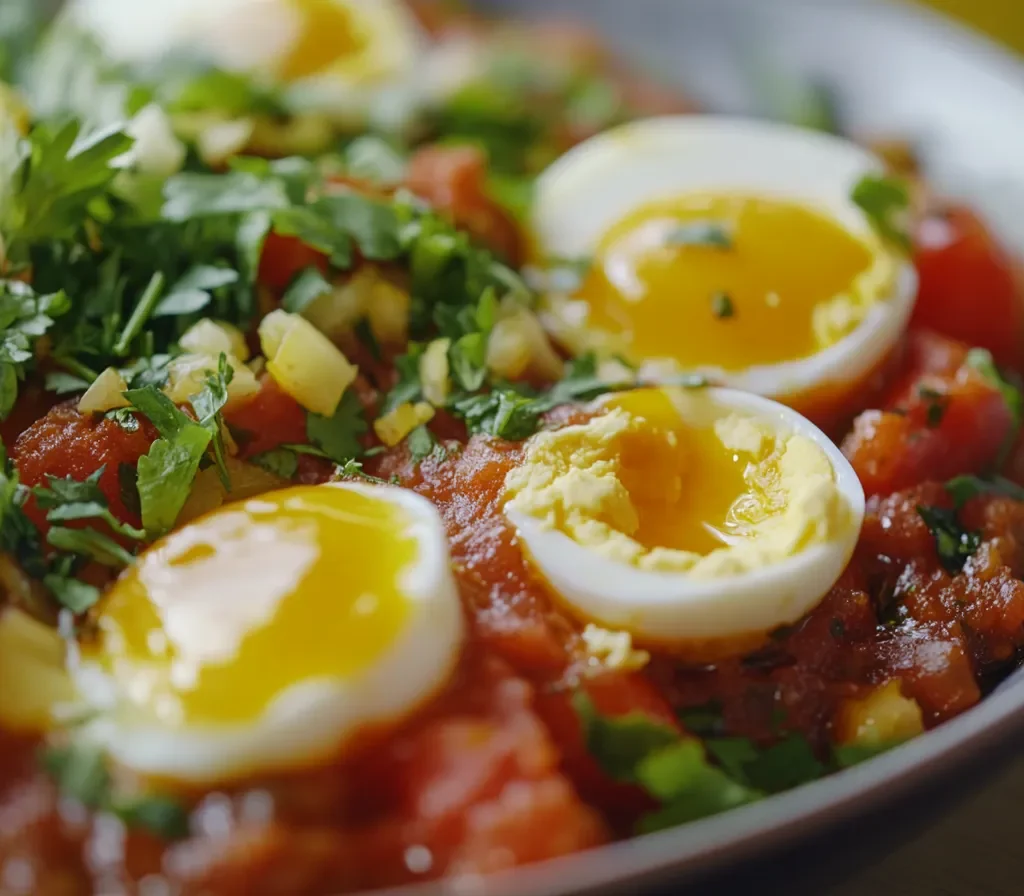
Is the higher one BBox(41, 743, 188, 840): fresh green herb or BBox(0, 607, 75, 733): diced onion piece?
BBox(0, 607, 75, 733): diced onion piece

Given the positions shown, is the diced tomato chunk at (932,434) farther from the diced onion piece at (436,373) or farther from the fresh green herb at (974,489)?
the diced onion piece at (436,373)

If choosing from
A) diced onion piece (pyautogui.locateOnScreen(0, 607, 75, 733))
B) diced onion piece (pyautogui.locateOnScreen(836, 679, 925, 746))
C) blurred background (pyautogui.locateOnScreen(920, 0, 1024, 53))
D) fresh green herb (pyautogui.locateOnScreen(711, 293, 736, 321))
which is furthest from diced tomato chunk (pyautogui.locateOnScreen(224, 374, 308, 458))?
blurred background (pyautogui.locateOnScreen(920, 0, 1024, 53))

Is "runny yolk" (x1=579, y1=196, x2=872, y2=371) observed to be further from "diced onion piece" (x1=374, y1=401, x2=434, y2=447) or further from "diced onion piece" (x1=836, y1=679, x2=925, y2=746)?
"diced onion piece" (x1=836, y1=679, x2=925, y2=746)

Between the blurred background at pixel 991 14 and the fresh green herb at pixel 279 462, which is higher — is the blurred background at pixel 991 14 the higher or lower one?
the lower one

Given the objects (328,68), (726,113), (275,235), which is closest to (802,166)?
(726,113)

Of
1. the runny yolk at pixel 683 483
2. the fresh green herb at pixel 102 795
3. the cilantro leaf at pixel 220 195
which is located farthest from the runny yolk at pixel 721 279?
the fresh green herb at pixel 102 795
